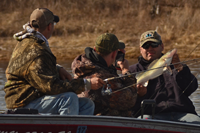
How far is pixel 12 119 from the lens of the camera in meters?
2.67

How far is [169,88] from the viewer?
3.66 m

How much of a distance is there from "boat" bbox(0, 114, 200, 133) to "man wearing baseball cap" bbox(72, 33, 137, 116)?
0.20 metres

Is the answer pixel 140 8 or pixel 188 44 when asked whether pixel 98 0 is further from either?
pixel 188 44

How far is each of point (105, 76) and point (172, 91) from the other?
3.15ft

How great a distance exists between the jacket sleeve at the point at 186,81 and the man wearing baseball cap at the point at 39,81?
1.13 meters

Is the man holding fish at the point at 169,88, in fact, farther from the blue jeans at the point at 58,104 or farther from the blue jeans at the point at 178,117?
the blue jeans at the point at 58,104

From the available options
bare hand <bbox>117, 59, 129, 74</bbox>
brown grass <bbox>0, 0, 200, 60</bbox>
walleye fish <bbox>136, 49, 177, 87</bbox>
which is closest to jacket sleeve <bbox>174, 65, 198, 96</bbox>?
walleye fish <bbox>136, 49, 177, 87</bbox>

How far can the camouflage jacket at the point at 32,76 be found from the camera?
8.66 feet

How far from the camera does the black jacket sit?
358cm

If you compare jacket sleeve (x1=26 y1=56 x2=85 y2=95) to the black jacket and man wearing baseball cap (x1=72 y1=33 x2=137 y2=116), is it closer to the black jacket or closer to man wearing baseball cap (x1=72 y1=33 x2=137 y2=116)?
man wearing baseball cap (x1=72 y1=33 x2=137 y2=116)

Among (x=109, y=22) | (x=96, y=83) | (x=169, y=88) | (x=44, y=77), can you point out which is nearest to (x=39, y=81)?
(x=44, y=77)

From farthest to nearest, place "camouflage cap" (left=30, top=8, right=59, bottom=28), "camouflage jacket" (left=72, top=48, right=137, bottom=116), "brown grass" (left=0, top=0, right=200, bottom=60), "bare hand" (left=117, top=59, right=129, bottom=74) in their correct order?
"brown grass" (left=0, top=0, right=200, bottom=60), "bare hand" (left=117, top=59, right=129, bottom=74), "camouflage jacket" (left=72, top=48, right=137, bottom=116), "camouflage cap" (left=30, top=8, right=59, bottom=28)

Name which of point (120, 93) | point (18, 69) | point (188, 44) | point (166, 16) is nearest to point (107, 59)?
point (120, 93)

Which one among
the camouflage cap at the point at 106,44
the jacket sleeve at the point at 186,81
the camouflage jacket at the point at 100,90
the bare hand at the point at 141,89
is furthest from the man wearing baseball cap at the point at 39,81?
the jacket sleeve at the point at 186,81
